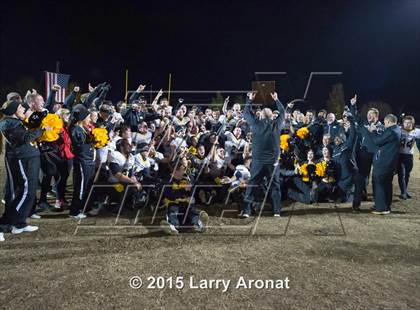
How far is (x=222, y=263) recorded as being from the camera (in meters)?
4.68

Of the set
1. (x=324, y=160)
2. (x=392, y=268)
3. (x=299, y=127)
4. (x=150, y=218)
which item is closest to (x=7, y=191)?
(x=150, y=218)

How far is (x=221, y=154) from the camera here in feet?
28.5

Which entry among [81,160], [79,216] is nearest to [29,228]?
[79,216]

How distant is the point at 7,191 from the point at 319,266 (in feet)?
16.2

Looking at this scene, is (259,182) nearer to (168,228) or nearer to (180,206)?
(180,206)

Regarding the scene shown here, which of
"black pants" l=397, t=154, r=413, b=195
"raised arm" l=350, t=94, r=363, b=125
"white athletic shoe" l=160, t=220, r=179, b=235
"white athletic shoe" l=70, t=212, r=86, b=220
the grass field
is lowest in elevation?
"white athletic shoe" l=70, t=212, r=86, b=220

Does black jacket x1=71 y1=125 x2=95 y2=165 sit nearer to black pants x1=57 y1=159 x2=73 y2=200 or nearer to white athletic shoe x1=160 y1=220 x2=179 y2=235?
black pants x1=57 y1=159 x2=73 y2=200

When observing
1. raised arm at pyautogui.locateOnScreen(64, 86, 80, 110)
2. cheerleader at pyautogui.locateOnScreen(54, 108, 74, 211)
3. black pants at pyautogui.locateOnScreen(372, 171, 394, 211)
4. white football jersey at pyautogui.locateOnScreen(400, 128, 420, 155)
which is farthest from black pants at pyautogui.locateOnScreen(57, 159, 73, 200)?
white football jersey at pyautogui.locateOnScreen(400, 128, 420, 155)

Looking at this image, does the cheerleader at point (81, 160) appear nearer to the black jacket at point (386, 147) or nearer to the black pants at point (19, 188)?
the black pants at point (19, 188)

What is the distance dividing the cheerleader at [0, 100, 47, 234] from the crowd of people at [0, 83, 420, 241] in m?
0.02

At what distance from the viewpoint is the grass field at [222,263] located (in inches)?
144

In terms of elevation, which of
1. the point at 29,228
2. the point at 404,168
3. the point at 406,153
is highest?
the point at 406,153

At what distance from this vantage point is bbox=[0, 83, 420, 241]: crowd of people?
5859 mm

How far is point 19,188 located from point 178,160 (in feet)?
8.89
